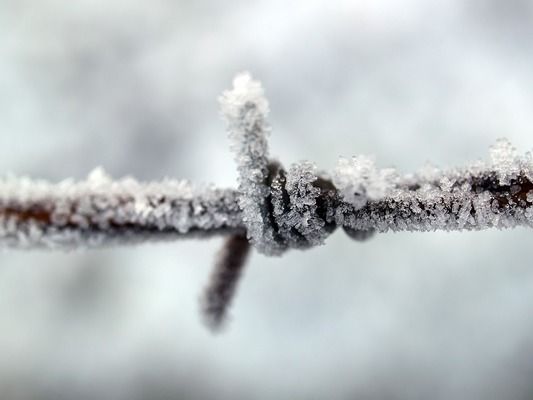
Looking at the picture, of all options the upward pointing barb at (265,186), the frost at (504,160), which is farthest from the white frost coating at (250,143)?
the frost at (504,160)

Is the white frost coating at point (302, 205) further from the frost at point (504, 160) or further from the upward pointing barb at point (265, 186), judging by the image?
the frost at point (504, 160)

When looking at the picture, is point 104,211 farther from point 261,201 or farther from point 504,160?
point 504,160

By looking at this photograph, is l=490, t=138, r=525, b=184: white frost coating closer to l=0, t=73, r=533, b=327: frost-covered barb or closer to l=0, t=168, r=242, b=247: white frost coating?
l=0, t=73, r=533, b=327: frost-covered barb

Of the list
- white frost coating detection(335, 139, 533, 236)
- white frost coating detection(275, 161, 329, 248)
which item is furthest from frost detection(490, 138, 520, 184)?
white frost coating detection(275, 161, 329, 248)

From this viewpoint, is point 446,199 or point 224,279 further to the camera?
point 224,279

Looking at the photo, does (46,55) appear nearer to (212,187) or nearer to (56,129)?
(56,129)

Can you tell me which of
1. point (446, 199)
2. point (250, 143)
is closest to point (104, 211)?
point (250, 143)
